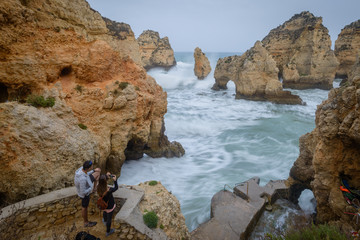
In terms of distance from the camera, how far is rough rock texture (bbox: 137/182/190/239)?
5160mm

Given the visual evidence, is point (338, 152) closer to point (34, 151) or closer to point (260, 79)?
point (34, 151)

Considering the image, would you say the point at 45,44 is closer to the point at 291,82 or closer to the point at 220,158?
the point at 220,158

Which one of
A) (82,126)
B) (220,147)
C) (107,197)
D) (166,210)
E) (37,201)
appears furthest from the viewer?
(220,147)

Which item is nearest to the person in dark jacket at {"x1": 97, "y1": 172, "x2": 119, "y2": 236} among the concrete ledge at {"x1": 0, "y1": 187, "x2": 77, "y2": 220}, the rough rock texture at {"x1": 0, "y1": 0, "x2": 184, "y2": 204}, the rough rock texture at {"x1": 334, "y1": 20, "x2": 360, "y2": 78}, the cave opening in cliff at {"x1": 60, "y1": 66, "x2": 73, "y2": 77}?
the concrete ledge at {"x1": 0, "y1": 187, "x2": 77, "y2": 220}

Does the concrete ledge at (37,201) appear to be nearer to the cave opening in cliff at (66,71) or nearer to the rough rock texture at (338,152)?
the cave opening in cliff at (66,71)

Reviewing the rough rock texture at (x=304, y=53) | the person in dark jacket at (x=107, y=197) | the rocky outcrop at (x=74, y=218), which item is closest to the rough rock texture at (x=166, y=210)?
the rocky outcrop at (x=74, y=218)

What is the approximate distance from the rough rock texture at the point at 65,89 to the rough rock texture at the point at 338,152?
24.6 ft

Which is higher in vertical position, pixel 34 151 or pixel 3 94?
pixel 3 94

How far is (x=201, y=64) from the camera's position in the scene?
46.7m

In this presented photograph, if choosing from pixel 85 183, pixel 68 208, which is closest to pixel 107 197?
pixel 85 183

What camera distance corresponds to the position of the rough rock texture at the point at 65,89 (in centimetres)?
550

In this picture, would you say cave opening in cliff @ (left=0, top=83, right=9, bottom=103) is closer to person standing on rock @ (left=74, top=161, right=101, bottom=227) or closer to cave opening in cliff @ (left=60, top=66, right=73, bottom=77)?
cave opening in cliff @ (left=60, top=66, right=73, bottom=77)

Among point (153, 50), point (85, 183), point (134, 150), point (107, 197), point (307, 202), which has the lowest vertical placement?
point (307, 202)

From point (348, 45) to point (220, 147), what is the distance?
40223mm
